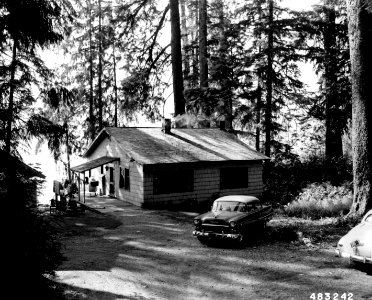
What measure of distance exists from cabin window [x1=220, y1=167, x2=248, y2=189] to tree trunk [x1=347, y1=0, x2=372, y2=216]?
11137mm

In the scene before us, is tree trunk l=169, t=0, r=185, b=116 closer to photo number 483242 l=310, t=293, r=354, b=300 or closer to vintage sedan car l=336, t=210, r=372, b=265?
vintage sedan car l=336, t=210, r=372, b=265

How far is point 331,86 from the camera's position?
78.1 ft

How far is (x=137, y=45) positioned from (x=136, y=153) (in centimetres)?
1244

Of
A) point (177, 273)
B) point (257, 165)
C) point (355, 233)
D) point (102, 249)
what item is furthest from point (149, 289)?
point (257, 165)

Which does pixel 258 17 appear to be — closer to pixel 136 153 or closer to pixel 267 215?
pixel 136 153

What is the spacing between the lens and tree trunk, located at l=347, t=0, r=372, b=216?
14.1 metres

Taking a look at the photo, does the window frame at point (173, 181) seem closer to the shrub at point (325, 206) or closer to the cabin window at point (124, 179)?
the cabin window at point (124, 179)

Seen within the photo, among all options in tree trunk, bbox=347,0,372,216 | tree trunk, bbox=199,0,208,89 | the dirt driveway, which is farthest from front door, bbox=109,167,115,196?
tree trunk, bbox=347,0,372,216

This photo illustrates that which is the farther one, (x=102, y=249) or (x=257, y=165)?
(x=257, y=165)

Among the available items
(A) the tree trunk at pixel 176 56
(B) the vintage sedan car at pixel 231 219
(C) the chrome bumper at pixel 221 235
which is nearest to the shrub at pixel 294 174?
(A) the tree trunk at pixel 176 56

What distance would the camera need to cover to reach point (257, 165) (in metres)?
26.1

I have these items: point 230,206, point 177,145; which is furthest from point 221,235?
point 177,145

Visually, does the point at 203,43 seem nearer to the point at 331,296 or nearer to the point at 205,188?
the point at 205,188

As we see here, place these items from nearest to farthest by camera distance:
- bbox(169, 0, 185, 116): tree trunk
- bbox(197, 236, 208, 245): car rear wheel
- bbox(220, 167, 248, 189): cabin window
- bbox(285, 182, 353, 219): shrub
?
bbox(197, 236, 208, 245): car rear wheel, bbox(285, 182, 353, 219): shrub, bbox(220, 167, 248, 189): cabin window, bbox(169, 0, 185, 116): tree trunk
